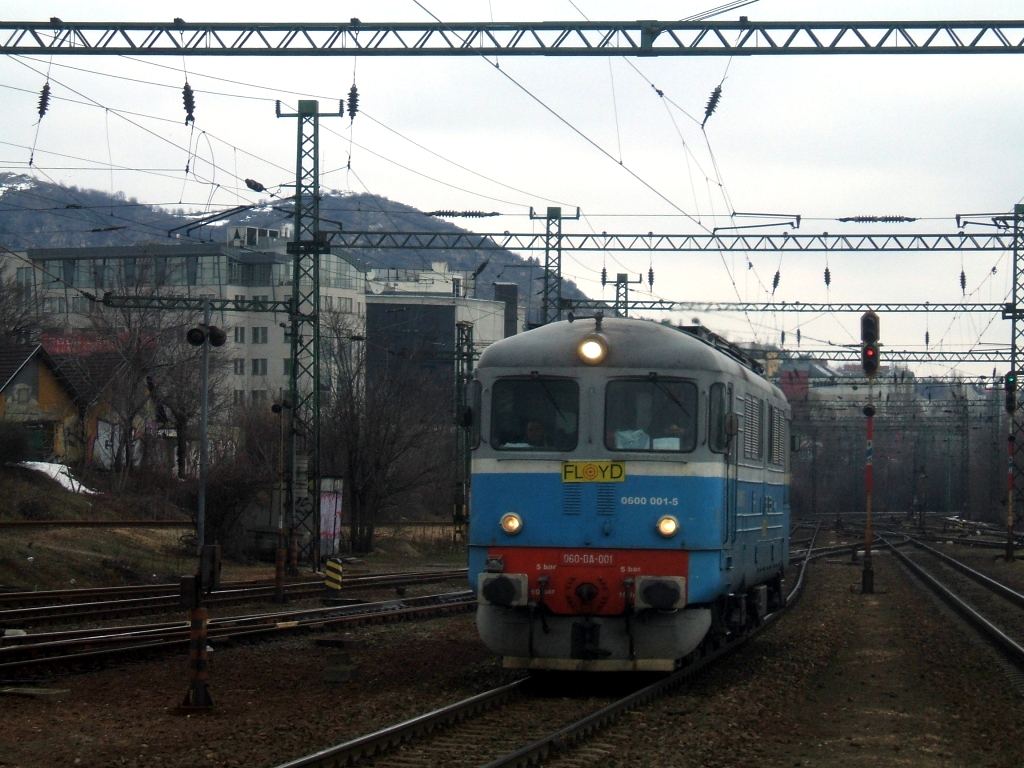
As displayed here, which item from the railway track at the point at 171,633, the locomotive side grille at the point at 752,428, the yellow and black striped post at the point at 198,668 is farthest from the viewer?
the railway track at the point at 171,633

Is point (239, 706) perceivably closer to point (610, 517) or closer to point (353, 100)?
point (610, 517)

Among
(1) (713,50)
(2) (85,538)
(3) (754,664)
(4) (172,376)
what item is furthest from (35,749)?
(4) (172,376)

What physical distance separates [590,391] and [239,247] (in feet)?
250

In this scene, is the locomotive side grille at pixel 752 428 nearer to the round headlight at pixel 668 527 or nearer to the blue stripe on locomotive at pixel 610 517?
the blue stripe on locomotive at pixel 610 517

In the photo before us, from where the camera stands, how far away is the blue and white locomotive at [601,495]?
1176 centimetres

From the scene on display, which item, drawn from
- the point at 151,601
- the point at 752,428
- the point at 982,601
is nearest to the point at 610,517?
the point at 752,428

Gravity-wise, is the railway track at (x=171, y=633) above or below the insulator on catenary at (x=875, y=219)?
below

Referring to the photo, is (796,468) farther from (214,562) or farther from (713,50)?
(214,562)

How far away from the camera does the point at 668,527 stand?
1178 centimetres

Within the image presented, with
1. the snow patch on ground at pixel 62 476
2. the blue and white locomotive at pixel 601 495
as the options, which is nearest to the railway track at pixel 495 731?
the blue and white locomotive at pixel 601 495

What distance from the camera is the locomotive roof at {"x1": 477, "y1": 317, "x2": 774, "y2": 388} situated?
12258 millimetres

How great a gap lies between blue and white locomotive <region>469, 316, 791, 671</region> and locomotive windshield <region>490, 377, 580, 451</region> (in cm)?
1

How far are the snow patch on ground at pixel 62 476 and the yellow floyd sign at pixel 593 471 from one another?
107ft

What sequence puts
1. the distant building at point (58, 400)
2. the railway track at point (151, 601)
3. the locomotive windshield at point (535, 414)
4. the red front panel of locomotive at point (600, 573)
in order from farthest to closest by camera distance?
1. the distant building at point (58, 400)
2. the railway track at point (151, 601)
3. the locomotive windshield at point (535, 414)
4. the red front panel of locomotive at point (600, 573)
